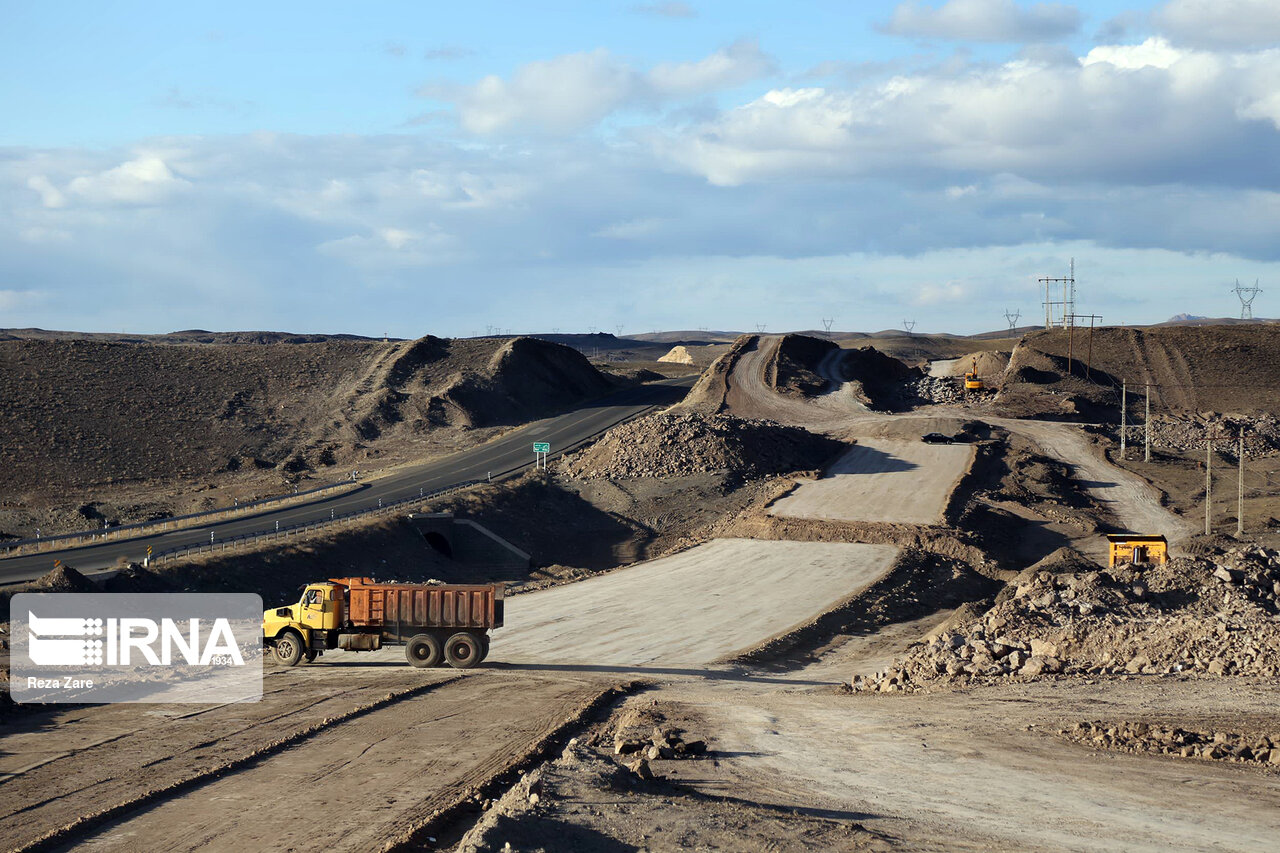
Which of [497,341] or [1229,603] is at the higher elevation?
[497,341]

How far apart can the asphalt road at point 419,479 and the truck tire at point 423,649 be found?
62.3 feet

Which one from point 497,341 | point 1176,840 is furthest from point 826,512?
point 497,341

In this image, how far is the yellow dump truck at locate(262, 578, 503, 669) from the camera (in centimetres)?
3100

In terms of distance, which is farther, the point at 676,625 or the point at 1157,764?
the point at 676,625

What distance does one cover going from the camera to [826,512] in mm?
60625

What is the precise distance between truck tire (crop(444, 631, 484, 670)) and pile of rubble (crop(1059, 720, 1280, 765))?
52.1 feet

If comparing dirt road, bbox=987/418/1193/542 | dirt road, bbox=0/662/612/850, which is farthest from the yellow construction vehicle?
dirt road, bbox=0/662/612/850

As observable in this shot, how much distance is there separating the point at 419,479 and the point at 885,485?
A: 29034mm

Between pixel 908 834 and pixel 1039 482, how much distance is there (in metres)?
59.1

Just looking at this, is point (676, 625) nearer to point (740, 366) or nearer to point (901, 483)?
point (901, 483)

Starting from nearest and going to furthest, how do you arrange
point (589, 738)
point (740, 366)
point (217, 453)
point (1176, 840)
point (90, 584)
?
point (1176, 840) < point (589, 738) < point (90, 584) < point (217, 453) < point (740, 366)

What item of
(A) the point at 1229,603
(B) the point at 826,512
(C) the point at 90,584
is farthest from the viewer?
(B) the point at 826,512

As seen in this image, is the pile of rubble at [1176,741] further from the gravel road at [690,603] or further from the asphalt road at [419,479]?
the asphalt road at [419,479]

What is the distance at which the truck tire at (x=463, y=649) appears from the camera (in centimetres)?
3145
